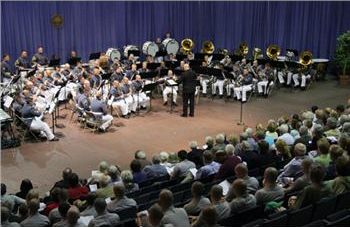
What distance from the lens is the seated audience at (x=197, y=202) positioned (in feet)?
23.9

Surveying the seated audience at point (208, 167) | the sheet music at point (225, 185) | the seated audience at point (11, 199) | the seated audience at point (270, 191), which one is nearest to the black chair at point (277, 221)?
the seated audience at point (270, 191)

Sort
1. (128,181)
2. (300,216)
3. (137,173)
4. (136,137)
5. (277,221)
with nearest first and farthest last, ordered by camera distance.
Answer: (277,221) → (300,216) → (128,181) → (137,173) → (136,137)

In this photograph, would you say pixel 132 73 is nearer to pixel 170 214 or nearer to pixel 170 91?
pixel 170 91

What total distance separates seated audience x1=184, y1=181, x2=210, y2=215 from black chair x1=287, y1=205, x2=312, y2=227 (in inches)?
51.2

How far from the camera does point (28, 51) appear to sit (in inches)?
830

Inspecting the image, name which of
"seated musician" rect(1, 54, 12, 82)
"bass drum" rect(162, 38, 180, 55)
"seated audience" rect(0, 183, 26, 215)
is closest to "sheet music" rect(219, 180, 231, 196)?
"seated audience" rect(0, 183, 26, 215)

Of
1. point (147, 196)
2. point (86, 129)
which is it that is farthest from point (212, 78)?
point (147, 196)

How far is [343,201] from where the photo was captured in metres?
7.18

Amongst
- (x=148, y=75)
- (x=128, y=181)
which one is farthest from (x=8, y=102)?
(x=128, y=181)

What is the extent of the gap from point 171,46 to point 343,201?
56.6 feet

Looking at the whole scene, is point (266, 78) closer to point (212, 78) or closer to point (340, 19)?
point (212, 78)

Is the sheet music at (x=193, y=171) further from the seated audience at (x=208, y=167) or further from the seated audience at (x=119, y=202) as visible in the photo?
the seated audience at (x=119, y=202)

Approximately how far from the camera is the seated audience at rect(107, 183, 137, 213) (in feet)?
24.8

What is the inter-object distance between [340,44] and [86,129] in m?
12.0
